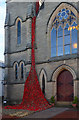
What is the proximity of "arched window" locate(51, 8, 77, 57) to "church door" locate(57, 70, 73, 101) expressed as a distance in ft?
7.16

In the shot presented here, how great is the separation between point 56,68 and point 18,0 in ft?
36.4

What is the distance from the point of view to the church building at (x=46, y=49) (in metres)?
15.8

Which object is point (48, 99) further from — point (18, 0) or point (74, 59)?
point (18, 0)

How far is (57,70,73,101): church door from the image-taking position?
15.7m

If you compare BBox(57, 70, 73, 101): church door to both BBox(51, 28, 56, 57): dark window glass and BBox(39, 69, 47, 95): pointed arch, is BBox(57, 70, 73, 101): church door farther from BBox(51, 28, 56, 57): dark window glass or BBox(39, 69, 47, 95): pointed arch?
BBox(51, 28, 56, 57): dark window glass

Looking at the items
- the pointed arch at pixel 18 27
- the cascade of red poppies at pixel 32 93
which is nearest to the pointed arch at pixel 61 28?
the cascade of red poppies at pixel 32 93

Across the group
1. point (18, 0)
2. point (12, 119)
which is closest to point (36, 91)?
point (12, 119)

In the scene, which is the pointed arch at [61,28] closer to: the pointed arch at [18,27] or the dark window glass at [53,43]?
the dark window glass at [53,43]

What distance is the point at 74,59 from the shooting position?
49.9 ft

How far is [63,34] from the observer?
16469mm

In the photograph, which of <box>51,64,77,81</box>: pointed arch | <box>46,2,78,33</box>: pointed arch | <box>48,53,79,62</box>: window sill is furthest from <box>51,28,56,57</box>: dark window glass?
<box>51,64,77,81</box>: pointed arch

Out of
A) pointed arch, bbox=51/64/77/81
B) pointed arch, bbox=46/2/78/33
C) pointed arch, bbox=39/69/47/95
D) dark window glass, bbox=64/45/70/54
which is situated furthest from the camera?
pointed arch, bbox=39/69/47/95

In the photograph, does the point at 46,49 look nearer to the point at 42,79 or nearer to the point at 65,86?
the point at 42,79

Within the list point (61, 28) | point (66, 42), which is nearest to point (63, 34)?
point (61, 28)
